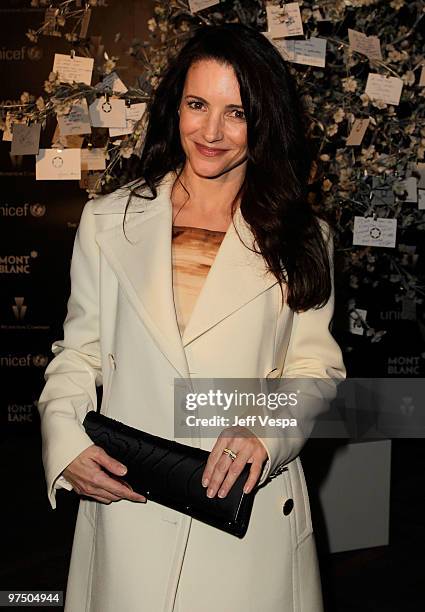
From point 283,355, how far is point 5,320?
3616 mm

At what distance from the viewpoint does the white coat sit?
1772 millimetres

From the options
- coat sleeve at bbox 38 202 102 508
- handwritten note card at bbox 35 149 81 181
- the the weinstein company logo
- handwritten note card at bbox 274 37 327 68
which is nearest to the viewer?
coat sleeve at bbox 38 202 102 508

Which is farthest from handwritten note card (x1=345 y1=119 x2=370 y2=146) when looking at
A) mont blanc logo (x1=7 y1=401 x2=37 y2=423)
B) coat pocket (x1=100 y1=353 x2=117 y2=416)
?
mont blanc logo (x1=7 y1=401 x2=37 y2=423)

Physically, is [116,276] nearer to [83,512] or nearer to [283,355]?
[283,355]

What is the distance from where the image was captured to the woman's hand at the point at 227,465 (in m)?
1.63

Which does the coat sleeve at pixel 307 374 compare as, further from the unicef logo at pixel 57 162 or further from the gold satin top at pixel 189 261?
the unicef logo at pixel 57 162

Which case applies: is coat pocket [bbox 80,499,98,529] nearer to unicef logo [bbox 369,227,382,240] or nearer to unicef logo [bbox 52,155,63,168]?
unicef logo [bbox 52,155,63,168]

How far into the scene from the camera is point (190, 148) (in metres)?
1.85

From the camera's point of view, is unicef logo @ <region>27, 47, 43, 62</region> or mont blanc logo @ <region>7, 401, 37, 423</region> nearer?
unicef logo @ <region>27, 47, 43, 62</region>

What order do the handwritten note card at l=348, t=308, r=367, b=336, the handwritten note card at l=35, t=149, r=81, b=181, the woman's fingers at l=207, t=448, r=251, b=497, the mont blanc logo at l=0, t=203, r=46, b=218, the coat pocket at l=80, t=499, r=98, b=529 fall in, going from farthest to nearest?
the mont blanc logo at l=0, t=203, r=46, b=218 < the handwritten note card at l=348, t=308, r=367, b=336 < the handwritten note card at l=35, t=149, r=81, b=181 < the coat pocket at l=80, t=499, r=98, b=529 < the woman's fingers at l=207, t=448, r=251, b=497

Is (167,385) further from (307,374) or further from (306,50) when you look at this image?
(306,50)

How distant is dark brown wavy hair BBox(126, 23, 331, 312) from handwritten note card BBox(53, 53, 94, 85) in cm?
158

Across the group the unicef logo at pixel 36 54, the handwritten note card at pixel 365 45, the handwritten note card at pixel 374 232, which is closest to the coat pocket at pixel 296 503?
the handwritten note card at pixel 374 232

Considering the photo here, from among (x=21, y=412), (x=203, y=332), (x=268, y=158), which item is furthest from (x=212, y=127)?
(x=21, y=412)
